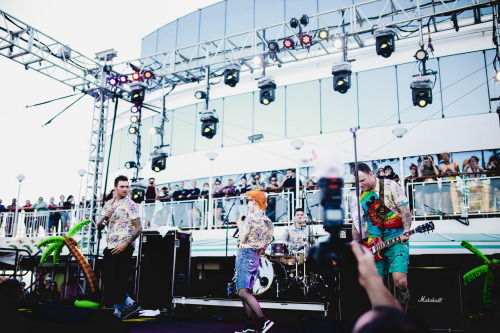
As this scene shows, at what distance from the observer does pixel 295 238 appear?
9164 mm

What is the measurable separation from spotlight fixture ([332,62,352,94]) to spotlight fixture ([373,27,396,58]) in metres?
0.88

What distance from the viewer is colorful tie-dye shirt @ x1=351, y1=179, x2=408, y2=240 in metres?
4.25

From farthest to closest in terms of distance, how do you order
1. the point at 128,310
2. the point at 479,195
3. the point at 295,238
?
the point at 479,195
the point at 295,238
the point at 128,310

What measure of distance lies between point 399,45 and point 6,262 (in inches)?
573

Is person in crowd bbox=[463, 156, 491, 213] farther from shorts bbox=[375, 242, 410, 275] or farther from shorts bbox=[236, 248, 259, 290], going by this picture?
shorts bbox=[236, 248, 259, 290]

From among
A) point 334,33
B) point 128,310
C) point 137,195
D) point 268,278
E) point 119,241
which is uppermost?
point 334,33

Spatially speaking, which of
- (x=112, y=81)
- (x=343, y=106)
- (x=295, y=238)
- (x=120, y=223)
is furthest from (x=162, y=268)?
(x=343, y=106)

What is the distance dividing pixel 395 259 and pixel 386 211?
0.50 metres

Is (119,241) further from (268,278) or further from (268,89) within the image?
(268,89)

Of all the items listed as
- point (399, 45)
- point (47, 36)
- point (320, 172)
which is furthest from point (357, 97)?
point (320, 172)

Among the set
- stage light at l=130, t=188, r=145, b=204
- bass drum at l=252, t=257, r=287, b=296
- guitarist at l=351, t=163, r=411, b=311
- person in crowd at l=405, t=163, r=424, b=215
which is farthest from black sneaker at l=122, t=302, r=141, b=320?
person in crowd at l=405, t=163, r=424, b=215

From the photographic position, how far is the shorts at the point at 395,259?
4.10m

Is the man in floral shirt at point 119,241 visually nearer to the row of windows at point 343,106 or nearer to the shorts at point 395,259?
the shorts at point 395,259

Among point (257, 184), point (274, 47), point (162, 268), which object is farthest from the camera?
point (257, 184)
